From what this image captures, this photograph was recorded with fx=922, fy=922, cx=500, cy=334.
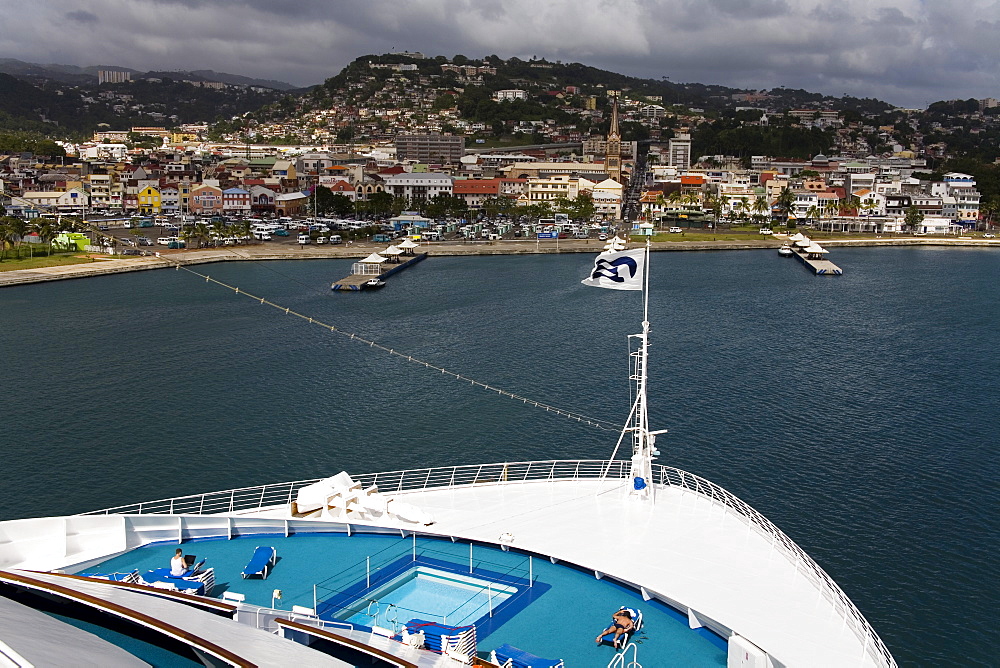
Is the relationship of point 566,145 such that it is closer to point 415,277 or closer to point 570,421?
point 415,277

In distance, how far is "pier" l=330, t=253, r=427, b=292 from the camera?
3156 cm

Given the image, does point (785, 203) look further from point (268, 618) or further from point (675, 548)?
point (268, 618)

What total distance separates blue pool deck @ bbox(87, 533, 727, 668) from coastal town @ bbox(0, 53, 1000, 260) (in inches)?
1340

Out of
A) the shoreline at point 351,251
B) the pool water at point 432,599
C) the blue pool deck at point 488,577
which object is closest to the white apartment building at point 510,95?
the shoreline at point 351,251

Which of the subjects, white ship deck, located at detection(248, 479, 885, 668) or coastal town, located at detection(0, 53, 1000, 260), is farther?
coastal town, located at detection(0, 53, 1000, 260)

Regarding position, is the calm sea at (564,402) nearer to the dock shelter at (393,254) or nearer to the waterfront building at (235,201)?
the dock shelter at (393,254)

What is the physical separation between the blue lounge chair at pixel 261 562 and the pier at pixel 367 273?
24997mm

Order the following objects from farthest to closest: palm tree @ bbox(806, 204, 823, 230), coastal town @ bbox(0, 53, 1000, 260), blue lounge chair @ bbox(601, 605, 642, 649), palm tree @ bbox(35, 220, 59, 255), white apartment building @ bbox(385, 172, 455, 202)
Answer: white apartment building @ bbox(385, 172, 455, 202)
palm tree @ bbox(806, 204, 823, 230)
coastal town @ bbox(0, 53, 1000, 260)
palm tree @ bbox(35, 220, 59, 255)
blue lounge chair @ bbox(601, 605, 642, 649)

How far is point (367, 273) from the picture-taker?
34719 millimetres

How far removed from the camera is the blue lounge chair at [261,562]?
20.7ft

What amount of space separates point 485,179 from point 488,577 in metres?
59.4

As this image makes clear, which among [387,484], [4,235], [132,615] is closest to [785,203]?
[4,235]

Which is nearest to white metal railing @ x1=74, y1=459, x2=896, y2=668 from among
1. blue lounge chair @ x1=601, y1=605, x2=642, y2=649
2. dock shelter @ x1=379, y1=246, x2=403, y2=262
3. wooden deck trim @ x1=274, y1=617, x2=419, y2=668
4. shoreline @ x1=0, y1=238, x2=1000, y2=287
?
blue lounge chair @ x1=601, y1=605, x2=642, y2=649

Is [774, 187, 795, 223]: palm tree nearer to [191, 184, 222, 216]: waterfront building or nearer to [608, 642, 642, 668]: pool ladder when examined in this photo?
[191, 184, 222, 216]: waterfront building
